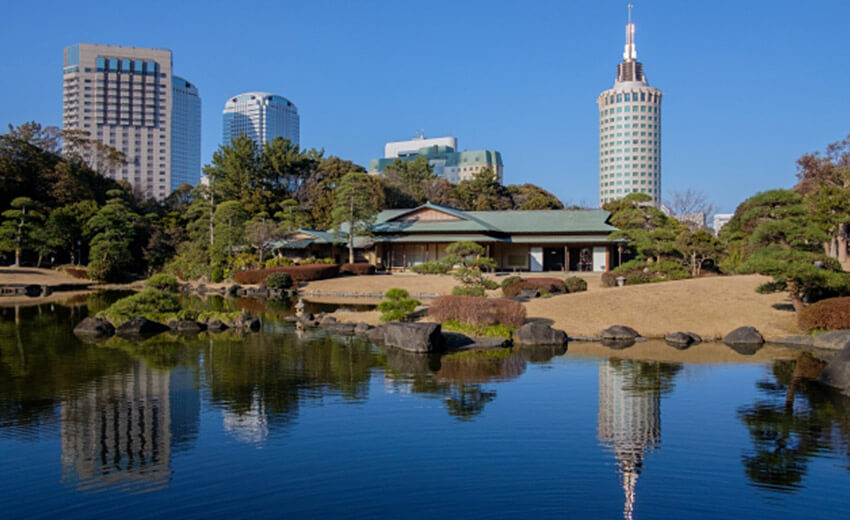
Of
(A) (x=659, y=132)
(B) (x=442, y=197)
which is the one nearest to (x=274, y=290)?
(B) (x=442, y=197)

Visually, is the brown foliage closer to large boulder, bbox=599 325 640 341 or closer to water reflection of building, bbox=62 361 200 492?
large boulder, bbox=599 325 640 341

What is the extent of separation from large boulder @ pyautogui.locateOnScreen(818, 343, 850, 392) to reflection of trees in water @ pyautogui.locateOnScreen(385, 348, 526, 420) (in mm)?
5116

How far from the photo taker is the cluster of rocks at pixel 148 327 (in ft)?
55.6

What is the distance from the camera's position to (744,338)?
615 inches

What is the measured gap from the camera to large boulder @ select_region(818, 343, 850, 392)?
34.3 ft

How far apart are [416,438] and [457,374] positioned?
4078mm

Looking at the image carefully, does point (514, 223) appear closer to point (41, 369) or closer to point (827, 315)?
point (827, 315)

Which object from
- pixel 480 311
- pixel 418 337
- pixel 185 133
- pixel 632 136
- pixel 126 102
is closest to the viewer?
pixel 418 337

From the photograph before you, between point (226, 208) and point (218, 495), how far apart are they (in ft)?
112

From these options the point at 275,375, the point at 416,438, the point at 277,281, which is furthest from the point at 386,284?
the point at 416,438

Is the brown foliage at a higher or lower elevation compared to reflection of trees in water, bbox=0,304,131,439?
higher

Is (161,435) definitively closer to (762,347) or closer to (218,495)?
(218,495)

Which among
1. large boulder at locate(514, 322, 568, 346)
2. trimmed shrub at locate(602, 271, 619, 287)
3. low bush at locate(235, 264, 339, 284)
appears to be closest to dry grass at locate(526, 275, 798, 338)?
large boulder at locate(514, 322, 568, 346)

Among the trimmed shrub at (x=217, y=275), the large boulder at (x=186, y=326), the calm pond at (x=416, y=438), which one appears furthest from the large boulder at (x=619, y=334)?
the trimmed shrub at (x=217, y=275)
